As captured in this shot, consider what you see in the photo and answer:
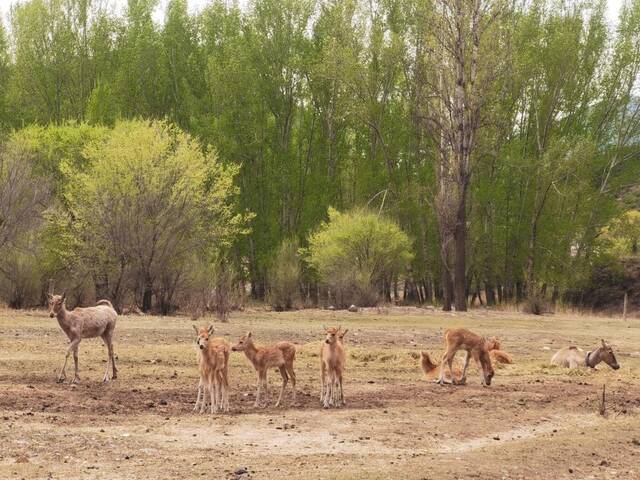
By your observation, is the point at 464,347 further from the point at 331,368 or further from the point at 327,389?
the point at 327,389

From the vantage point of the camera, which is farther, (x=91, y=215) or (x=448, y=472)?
(x=91, y=215)

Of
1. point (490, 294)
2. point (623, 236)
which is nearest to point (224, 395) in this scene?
point (490, 294)

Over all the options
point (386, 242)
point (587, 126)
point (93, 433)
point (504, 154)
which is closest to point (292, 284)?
point (386, 242)

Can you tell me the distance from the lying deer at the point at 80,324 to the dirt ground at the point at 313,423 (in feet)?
1.51

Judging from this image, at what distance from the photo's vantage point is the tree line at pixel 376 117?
133 ft

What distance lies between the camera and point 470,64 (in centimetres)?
4006

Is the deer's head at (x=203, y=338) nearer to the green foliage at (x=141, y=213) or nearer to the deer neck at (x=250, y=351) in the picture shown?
the deer neck at (x=250, y=351)

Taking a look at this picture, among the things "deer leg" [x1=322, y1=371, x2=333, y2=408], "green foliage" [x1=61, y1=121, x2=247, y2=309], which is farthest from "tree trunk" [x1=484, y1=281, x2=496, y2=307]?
"deer leg" [x1=322, y1=371, x2=333, y2=408]

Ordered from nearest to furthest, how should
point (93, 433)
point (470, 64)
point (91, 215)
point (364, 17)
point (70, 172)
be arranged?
1. point (93, 433)
2. point (91, 215)
3. point (70, 172)
4. point (470, 64)
5. point (364, 17)

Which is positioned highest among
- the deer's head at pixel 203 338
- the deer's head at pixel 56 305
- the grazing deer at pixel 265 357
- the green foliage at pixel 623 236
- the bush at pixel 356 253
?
the green foliage at pixel 623 236

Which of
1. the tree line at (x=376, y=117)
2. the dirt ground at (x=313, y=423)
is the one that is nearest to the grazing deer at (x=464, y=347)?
the dirt ground at (x=313, y=423)

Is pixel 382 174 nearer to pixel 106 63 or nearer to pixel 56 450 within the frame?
pixel 106 63

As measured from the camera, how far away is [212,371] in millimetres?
12609

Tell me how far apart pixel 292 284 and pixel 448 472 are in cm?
3139
